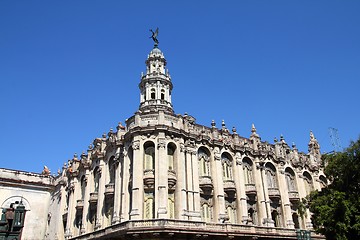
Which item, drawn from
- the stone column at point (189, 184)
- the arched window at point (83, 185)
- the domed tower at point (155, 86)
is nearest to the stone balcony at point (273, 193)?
the stone column at point (189, 184)

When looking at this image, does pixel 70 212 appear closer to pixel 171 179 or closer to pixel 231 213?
pixel 171 179

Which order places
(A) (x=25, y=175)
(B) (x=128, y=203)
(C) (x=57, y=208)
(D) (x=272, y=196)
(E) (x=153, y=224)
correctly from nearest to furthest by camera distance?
(E) (x=153, y=224)
(B) (x=128, y=203)
(D) (x=272, y=196)
(C) (x=57, y=208)
(A) (x=25, y=175)

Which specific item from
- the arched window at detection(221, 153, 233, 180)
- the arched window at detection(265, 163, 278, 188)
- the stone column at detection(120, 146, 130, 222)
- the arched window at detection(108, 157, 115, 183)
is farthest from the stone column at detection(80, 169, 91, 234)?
the arched window at detection(265, 163, 278, 188)

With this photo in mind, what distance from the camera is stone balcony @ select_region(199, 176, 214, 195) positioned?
31609 millimetres

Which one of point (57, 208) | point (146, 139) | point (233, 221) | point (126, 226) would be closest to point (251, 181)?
point (233, 221)

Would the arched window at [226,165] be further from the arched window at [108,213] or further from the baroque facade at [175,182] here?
the arched window at [108,213]

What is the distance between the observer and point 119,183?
3138 centimetres

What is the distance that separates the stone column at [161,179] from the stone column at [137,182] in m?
1.32

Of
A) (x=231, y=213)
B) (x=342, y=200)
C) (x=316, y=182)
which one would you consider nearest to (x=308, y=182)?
(x=316, y=182)

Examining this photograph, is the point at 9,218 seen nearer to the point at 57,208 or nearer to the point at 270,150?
the point at 270,150

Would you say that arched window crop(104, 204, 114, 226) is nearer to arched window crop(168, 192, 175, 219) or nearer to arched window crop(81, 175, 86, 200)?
arched window crop(168, 192, 175, 219)

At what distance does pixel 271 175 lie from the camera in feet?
124

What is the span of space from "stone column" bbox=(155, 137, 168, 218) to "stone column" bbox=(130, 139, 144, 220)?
1316 millimetres

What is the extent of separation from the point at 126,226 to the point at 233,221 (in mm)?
10848
